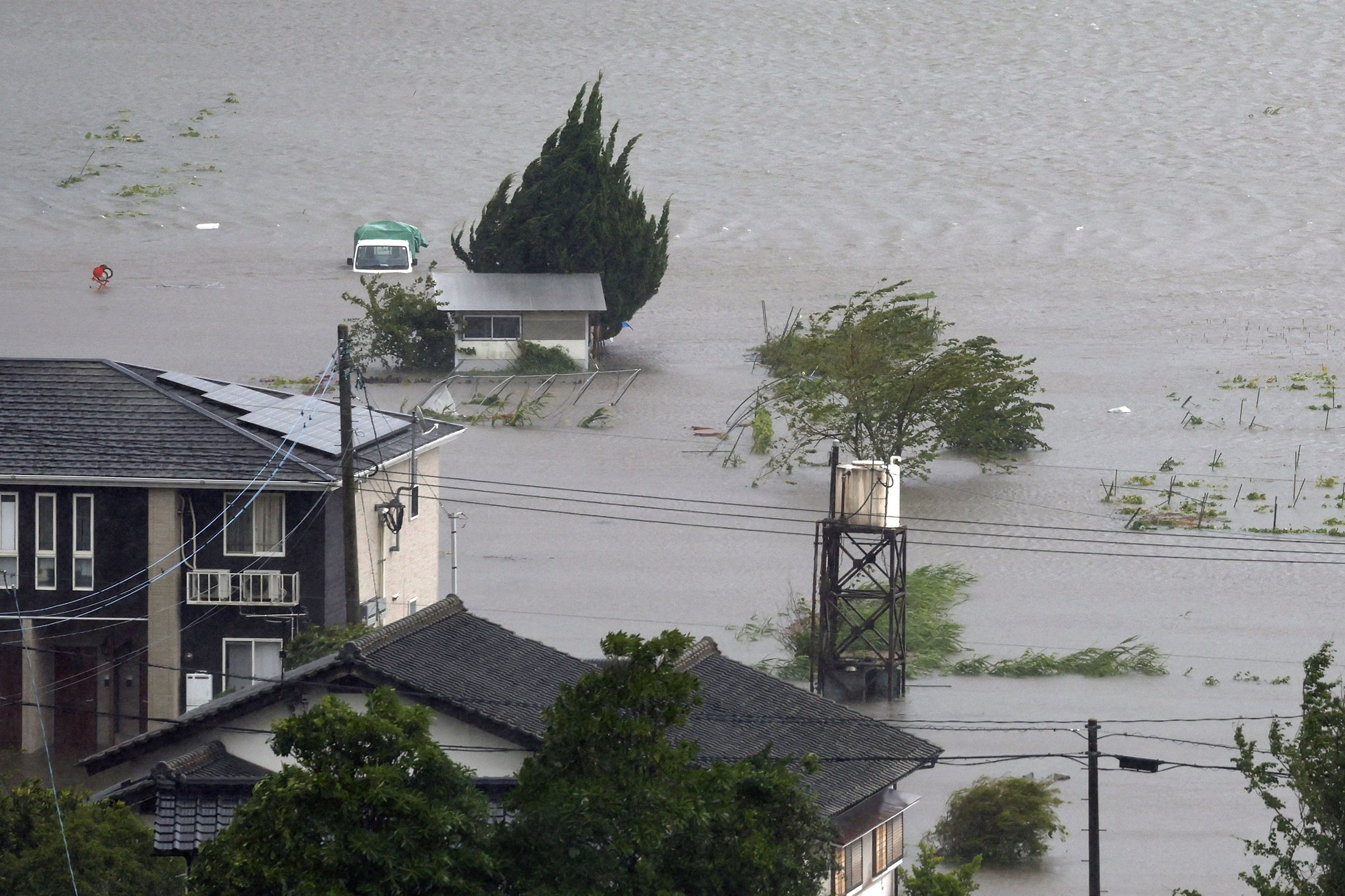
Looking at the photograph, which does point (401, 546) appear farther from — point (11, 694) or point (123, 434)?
point (11, 694)

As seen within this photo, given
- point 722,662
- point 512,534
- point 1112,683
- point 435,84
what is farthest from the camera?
point 435,84

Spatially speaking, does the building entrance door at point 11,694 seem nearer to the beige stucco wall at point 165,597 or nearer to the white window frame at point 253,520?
the beige stucco wall at point 165,597

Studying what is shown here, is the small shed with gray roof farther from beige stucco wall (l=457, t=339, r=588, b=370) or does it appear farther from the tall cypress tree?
the tall cypress tree

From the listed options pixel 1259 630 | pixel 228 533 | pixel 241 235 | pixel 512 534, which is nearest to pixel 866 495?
pixel 228 533

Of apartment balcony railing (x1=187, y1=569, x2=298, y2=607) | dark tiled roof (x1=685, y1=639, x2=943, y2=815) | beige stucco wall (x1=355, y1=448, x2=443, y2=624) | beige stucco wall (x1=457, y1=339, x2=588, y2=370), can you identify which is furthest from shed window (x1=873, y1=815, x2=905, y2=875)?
beige stucco wall (x1=457, y1=339, x2=588, y2=370)

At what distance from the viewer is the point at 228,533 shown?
21.5m

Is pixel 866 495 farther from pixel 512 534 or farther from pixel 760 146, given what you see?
pixel 760 146

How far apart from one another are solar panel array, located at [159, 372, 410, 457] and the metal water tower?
606 centimetres

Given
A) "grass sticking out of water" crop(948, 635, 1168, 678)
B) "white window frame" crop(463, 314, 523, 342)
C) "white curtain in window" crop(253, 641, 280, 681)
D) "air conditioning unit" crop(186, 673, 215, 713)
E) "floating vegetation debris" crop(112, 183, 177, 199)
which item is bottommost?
"grass sticking out of water" crop(948, 635, 1168, 678)

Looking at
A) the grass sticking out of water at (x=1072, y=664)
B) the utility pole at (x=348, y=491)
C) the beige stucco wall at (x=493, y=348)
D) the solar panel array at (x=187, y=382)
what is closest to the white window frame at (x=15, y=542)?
the solar panel array at (x=187, y=382)

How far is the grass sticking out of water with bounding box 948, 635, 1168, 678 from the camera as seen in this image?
27312mm

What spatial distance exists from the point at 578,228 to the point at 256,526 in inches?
1136

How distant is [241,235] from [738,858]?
6067cm

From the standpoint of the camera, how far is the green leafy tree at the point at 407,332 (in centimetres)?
4641
